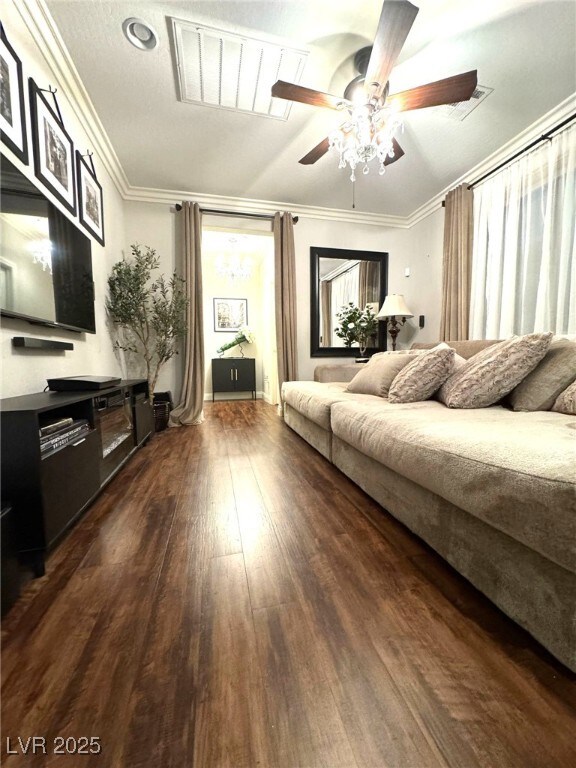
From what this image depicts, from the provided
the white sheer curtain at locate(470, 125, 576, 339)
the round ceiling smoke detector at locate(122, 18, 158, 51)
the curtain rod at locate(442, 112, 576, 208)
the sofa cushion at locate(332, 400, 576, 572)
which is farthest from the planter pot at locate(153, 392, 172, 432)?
the curtain rod at locate(442, 112, 576, 208)

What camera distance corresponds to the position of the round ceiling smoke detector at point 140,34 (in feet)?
5.46

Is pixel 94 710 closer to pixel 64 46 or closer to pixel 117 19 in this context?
pixel 117 19

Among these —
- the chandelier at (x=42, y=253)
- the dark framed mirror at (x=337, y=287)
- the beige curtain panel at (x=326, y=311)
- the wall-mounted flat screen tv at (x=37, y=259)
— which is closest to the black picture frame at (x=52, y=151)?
the wall-mounted flat screen tv at (x=37, y=259)

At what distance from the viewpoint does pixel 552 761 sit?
21.1 inches

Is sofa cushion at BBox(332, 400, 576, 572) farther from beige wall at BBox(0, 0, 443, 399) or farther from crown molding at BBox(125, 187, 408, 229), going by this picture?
crown molding at BBox(125, 187, 408, 229)

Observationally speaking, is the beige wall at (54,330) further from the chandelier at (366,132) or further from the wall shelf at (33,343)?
the chandelier at (366,132)

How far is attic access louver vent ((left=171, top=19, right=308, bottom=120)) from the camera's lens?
5.70 ft

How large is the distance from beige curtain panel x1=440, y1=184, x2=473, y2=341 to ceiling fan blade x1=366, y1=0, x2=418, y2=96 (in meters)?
2.05

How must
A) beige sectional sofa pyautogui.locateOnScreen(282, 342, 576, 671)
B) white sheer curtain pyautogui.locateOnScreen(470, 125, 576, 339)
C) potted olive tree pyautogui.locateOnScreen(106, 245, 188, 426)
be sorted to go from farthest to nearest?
potted olive tree pyautogui.locateOnScreen(106, 245, 188, 426) → white sheer curtain pyautogui.locateOnScreen(470, 125, 576, 339) → beige sectional sofa pyautogui.locateOnScreen(282, 342, 576, 671)

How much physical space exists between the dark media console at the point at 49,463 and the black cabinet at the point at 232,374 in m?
3.41

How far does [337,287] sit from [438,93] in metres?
2.40

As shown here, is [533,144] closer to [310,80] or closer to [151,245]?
[310,80]

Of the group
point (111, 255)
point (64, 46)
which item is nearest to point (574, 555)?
point (64, 46)

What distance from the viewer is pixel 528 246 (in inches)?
102
